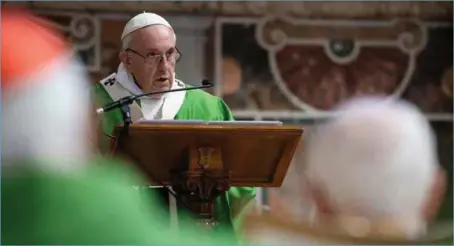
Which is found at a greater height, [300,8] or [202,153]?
[300,8]

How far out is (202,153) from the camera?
2.43 meters

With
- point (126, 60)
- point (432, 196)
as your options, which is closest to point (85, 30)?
point (126, 60)

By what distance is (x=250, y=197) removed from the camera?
289 cm

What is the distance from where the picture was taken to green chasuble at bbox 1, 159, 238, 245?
91cm

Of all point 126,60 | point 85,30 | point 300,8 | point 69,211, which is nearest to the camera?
point 69,211

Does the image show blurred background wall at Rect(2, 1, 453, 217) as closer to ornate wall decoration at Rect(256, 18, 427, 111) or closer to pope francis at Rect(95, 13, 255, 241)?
ornate wall decoration at Rect(256, 18, 427, 111)

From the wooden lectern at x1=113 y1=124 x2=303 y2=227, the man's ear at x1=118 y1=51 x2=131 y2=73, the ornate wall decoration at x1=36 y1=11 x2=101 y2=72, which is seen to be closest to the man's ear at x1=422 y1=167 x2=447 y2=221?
the wooden lectern at x1=113 y1=124 x2=303 y2=227

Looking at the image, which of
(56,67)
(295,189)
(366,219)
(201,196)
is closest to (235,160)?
(201,196)

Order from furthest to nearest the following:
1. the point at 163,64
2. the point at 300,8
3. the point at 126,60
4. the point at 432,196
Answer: the point at 300,8, the point at 126,60, the point at 163,64, the point at 432,196

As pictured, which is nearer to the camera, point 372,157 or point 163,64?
point 372,157

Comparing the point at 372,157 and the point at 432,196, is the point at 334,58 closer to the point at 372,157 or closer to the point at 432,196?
the point at 432,196

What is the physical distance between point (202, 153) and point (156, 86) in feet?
1.54

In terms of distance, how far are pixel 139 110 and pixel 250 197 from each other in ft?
1.48

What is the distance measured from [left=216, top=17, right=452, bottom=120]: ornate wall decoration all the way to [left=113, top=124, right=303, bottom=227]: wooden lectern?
3.85m
